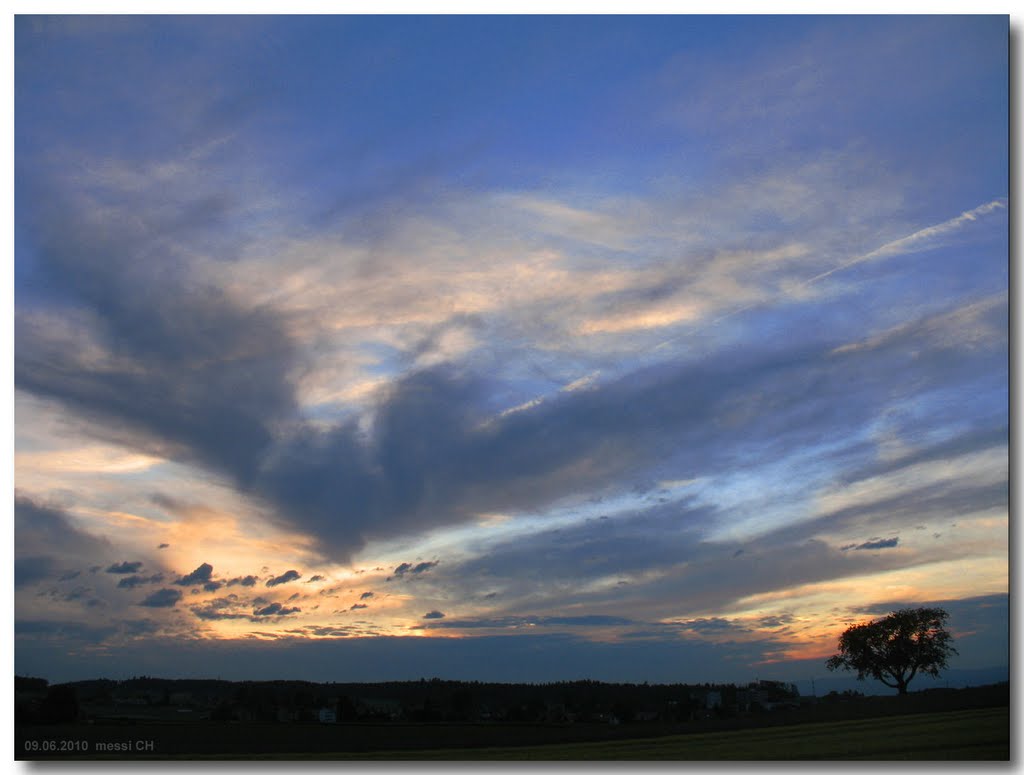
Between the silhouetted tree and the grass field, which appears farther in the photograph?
the silhouetted tree

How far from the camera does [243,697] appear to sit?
56.6 feet

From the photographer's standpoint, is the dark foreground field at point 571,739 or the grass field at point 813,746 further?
the dark foreground field at point 571,739

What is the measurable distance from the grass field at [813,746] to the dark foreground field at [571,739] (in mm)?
18

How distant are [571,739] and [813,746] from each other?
4409mm

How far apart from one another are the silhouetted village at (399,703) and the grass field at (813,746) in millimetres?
1253

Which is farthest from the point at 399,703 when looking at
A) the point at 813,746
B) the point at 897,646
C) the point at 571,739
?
the point at 897,646

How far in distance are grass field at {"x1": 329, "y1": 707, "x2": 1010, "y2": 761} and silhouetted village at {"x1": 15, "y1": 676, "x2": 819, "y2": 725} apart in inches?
49.3

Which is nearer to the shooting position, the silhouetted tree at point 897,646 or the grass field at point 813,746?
the grass field at point 813,746

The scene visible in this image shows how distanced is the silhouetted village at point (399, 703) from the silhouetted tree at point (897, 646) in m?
2.17

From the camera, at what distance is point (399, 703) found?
55.7ft

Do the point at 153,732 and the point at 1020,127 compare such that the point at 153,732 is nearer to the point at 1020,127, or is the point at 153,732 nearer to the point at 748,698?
the point at 748,698

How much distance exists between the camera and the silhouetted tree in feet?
61.3

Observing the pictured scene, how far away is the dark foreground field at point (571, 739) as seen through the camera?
1400 cm

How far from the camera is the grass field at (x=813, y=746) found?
540 inches
